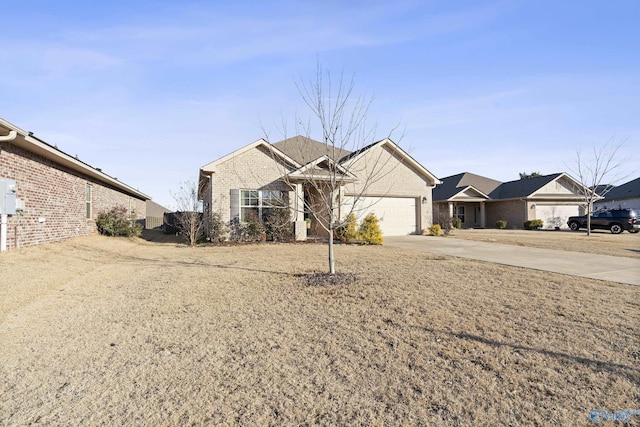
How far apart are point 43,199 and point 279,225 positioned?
28.7ft

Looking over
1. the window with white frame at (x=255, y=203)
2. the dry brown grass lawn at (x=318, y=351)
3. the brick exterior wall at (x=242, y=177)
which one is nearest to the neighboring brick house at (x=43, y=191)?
the dry brown grass lawn at (x=318, y=351)

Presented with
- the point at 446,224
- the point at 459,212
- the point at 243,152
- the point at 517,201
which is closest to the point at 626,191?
the point at 517,201

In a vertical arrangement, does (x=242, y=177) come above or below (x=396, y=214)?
above

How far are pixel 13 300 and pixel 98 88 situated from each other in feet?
31.9

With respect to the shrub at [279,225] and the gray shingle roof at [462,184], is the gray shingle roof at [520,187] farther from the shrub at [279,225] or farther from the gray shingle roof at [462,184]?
the shrub at [279,225]

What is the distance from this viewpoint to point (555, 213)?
93.6 ft

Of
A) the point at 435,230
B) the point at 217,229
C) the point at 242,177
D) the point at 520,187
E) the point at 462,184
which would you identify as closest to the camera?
the point at 217,229

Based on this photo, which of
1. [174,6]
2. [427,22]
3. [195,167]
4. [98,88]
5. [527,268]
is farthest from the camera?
[195,167]

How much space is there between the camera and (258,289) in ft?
21.2

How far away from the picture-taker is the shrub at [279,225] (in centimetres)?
1572

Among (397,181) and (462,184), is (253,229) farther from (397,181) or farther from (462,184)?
(462,184)

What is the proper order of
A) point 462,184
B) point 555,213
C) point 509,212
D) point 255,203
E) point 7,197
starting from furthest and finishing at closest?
point 462,184
point 509,212
point 555,213
point 255,203
point 7,197

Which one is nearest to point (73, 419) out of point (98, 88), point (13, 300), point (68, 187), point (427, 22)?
point (13, 300)

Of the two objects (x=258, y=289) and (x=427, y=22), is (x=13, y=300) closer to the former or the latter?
(x=258, y=289)
